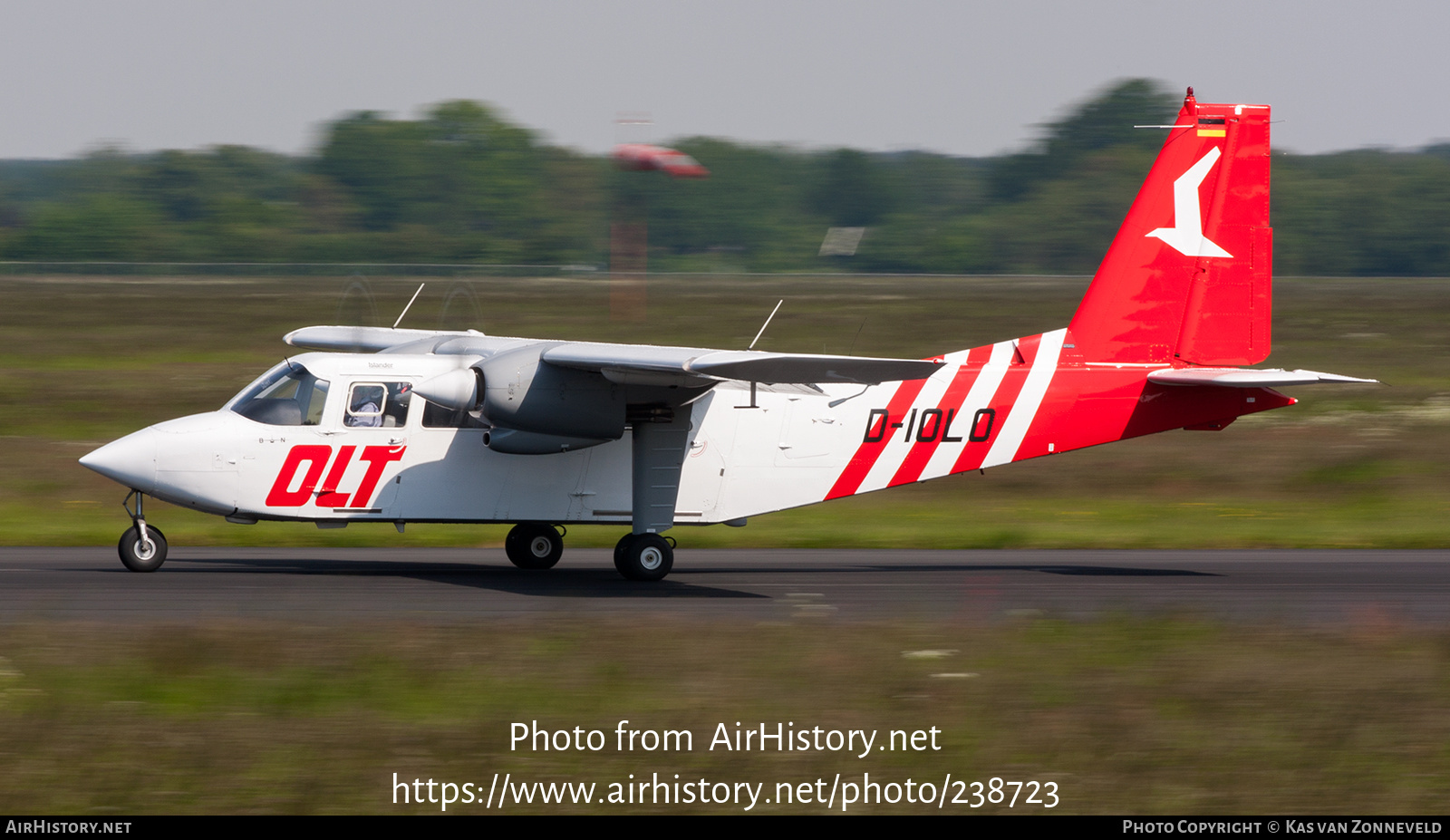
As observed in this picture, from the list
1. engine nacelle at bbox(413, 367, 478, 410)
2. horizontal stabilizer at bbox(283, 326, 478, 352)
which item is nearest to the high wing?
engine nacelle at bbox(413, 367, 478, 410)

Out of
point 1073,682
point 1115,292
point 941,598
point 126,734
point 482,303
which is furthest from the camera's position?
point 482,303

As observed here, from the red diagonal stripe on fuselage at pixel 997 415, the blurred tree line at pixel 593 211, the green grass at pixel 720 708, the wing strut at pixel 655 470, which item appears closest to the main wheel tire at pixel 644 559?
the wing strut at pixel 655 470

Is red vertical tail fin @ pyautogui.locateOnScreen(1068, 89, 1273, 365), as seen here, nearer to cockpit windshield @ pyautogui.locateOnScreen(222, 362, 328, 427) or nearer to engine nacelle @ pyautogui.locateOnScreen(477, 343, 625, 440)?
engine nacelle @ pyautogui.locateOnScreen(477, 343, 625, 440)

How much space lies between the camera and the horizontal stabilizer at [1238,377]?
1462 cm

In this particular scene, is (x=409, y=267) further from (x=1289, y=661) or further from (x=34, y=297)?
(x=1289, y=661)

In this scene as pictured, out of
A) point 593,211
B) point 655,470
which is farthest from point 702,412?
point 593,211

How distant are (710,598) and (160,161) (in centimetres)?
8087

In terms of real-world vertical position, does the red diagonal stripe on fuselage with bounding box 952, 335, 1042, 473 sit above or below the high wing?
below

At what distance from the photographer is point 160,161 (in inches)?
3346

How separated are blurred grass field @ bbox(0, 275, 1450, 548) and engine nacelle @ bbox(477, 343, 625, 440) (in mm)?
1341

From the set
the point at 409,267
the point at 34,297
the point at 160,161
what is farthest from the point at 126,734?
the point at 160,161

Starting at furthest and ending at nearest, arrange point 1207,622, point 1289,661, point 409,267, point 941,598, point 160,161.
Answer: point 160,161 < point 409,267 < point 941,598 < point 1207,622 < point 1289,661

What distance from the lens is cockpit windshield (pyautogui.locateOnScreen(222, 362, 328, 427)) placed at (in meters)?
14.5

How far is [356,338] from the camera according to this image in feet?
57.8
